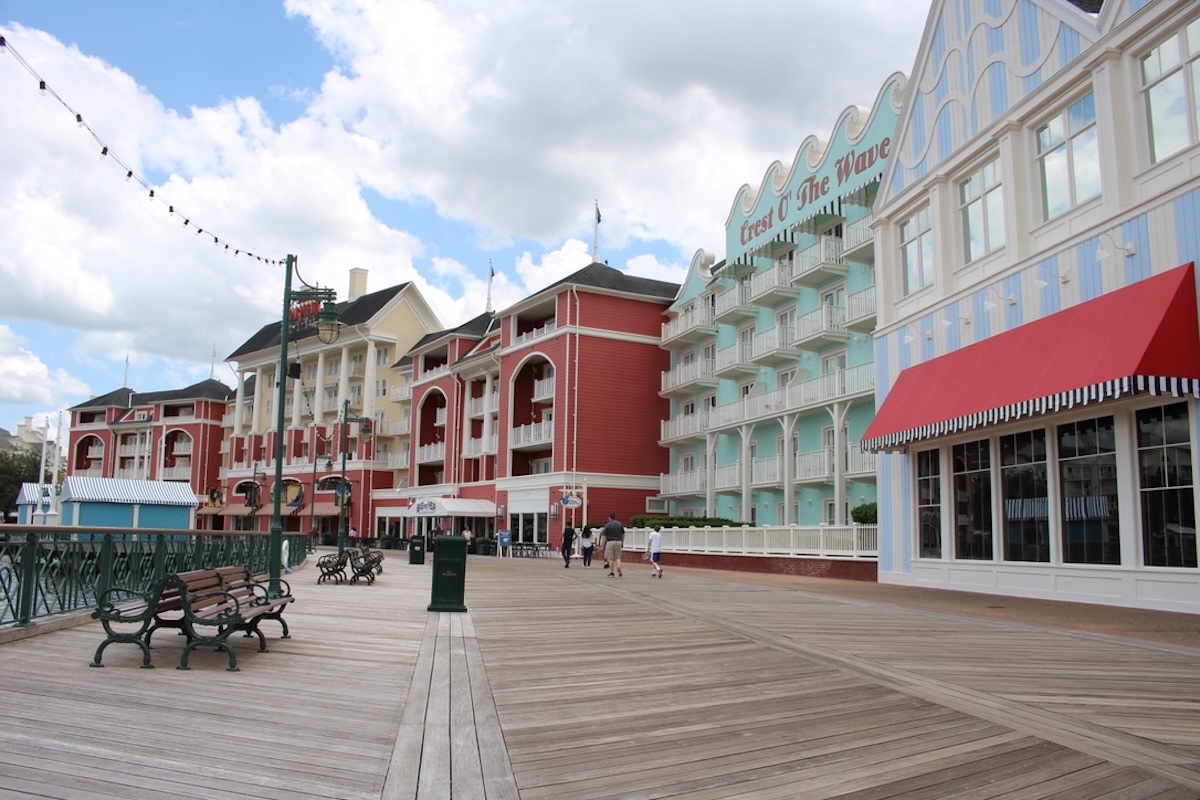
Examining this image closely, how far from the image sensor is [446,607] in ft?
46.0

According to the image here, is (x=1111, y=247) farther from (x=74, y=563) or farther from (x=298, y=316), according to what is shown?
(x=74, y=563)

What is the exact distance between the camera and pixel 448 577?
46.1 feet

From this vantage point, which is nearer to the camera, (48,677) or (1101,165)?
(48,677)

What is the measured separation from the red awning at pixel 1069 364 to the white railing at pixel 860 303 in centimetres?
984

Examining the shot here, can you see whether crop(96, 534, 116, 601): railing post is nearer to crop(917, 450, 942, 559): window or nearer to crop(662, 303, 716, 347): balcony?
crop(917, 450, 942, 559): window

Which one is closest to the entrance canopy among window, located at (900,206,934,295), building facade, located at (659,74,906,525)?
building facade, located at (659,74,906,525)

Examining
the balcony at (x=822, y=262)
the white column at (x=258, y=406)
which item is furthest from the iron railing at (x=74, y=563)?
the white column at (x=258, y=406)

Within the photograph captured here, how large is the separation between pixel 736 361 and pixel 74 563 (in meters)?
29.1

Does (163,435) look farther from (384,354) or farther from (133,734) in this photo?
(133,734)

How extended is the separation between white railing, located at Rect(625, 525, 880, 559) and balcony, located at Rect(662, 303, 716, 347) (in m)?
10.5

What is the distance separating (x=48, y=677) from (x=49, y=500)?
42.6m

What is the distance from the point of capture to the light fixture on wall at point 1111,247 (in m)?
14.7

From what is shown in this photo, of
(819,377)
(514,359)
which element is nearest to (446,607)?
(819,377)

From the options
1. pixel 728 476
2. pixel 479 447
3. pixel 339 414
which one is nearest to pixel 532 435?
pixel 479 447
